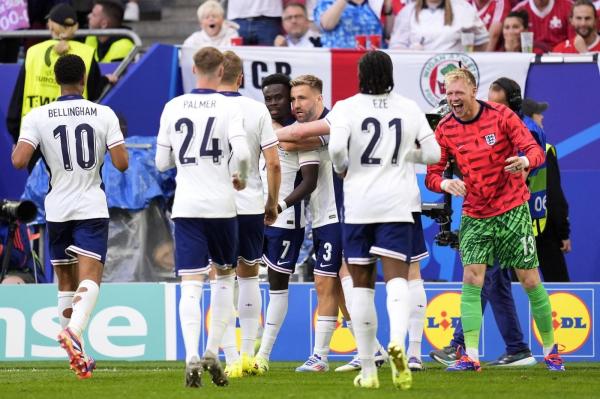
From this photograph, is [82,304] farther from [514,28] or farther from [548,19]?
[548,19]

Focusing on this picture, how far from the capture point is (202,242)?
9.14 meters

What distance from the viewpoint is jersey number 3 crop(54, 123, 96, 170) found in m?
10.2

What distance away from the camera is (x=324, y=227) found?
10.8m

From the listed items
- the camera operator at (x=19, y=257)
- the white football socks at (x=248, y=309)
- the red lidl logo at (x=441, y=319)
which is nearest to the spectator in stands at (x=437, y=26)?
the red lidl logo at (x=441, y=319)

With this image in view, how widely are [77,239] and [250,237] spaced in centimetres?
134

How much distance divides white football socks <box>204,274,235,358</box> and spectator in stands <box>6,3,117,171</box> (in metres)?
5.37

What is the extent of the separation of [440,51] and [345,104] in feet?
21.1

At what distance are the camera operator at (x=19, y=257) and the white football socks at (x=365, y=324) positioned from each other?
6.21 m

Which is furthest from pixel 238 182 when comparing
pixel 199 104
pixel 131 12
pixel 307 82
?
pixel 131 12

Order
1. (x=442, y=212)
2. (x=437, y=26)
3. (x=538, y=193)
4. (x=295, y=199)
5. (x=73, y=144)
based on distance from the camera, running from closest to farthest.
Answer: (x=73, y=144) → (x=295, y=199) → (x=442, y=212) → (x=538, y=193) → (x=437, y=26)

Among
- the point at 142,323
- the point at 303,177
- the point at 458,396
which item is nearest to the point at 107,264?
the point at 142,323

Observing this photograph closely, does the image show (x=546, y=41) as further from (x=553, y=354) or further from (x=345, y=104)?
(x=345, y=104)

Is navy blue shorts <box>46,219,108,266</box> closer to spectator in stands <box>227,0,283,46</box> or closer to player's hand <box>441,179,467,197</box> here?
player's hand <box>441,179,467,197</box>

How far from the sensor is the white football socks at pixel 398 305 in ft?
28.7
